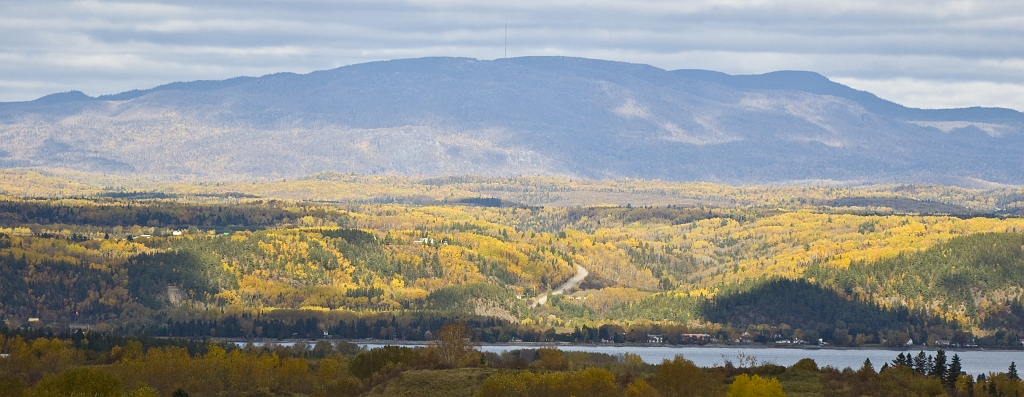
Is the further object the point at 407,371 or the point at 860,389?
the point at 407,371

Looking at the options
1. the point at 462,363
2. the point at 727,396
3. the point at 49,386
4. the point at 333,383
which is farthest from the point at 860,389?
the point at 49,386

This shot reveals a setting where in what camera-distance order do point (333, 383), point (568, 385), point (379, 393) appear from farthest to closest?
point (333, 383) → point (379, 393) → point (568, 385)

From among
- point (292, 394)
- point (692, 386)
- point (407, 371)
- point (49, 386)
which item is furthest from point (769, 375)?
point (49, 386)

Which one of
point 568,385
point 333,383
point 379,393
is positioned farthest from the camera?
point 333,383

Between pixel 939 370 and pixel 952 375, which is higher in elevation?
pixel 939 370

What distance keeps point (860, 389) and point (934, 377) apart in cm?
1799

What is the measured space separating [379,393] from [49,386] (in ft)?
106

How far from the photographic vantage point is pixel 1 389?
582ft

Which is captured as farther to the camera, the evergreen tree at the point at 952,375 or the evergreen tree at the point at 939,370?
the evergreen tree at the point at 939,370

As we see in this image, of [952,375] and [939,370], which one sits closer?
[952,375]

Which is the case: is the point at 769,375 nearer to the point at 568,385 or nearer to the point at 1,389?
the point at 568,385

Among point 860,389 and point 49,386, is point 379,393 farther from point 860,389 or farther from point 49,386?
point 860,389

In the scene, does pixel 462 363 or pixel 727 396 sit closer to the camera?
pixel 727 396

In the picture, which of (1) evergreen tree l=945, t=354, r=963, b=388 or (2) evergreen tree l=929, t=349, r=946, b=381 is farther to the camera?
(2) evergreen tree l=929, t=349, r=946, b=381
